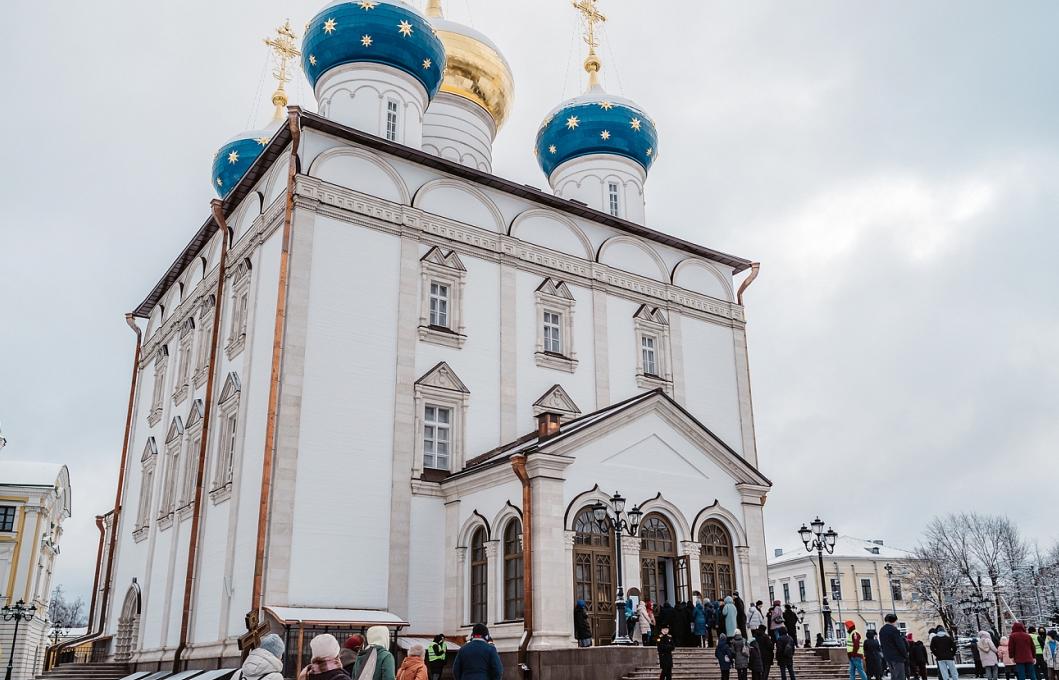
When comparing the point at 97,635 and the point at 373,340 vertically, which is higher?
the point at 373,340

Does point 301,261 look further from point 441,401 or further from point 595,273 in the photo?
point 595,273

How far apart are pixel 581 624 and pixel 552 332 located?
6.60 m

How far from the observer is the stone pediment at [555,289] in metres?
17.6

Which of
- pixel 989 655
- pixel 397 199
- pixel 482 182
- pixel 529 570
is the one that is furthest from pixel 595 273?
pixel 989 655

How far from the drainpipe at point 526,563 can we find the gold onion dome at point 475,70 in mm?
10822

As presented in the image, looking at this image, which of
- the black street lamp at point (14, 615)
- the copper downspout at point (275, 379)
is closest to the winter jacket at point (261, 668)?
the copper downspout at point (275, 379)

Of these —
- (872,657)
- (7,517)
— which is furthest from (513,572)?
(7,517)

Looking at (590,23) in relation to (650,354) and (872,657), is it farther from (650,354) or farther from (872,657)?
(872,657)

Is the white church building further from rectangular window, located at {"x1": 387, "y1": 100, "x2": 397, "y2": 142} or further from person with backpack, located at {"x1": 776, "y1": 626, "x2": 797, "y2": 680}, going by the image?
person with backpack, located at {"x1": 776, "y1": 626, "x2": 797, "y2": 680}

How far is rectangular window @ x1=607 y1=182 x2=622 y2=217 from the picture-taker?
21141 mm

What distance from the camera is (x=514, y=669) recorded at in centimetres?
1244

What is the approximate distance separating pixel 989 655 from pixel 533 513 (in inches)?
266

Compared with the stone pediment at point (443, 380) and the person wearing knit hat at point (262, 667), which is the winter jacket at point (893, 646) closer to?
the stone pediment at point (443, 380)

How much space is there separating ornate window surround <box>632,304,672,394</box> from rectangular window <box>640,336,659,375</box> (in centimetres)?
2
